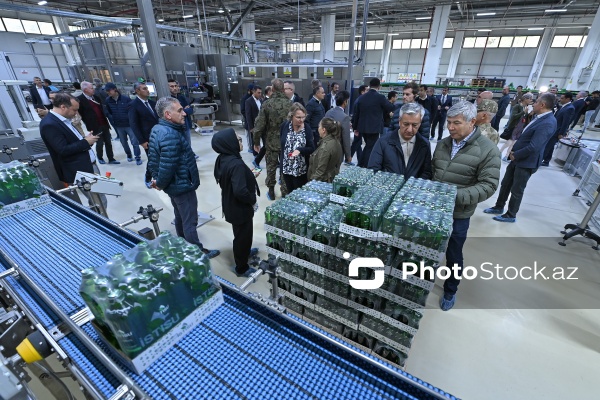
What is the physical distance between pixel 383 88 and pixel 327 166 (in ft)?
41.6

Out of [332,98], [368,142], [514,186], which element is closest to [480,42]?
[332,98]

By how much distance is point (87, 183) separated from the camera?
2170mm

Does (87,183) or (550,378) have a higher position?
(87,183)

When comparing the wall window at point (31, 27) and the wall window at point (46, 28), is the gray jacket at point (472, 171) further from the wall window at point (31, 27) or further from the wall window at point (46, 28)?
the wall window at point (31, 27)

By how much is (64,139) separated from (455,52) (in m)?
23.7

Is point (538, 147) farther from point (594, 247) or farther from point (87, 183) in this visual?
point (87, 183)

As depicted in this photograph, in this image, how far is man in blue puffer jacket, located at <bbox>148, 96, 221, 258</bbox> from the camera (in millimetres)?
2617

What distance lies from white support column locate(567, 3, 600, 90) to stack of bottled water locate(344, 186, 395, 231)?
17844mm

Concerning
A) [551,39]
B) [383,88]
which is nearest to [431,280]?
[383,88]

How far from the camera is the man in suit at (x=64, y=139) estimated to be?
292 cm

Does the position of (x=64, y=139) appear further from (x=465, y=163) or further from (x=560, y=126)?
(x=560, y=126)

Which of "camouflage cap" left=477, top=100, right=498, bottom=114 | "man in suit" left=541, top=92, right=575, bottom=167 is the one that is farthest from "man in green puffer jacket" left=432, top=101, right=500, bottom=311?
"man in suit" left=541, top=92, right=575, bottom=167

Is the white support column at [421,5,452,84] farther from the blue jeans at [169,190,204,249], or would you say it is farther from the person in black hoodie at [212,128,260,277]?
the blue jeans at [169,190,204,249]

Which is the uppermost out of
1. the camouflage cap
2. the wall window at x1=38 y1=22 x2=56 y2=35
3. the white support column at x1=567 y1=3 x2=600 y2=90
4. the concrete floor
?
the wall window at x1=38 y1=22 x2=56 y2=35
